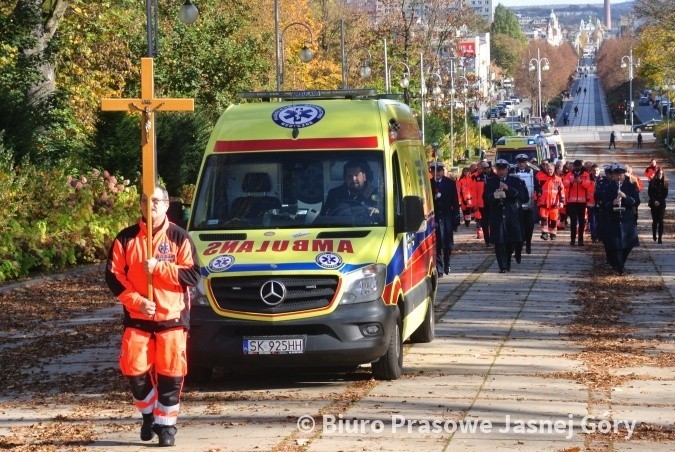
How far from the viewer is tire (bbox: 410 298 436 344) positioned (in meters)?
15.0

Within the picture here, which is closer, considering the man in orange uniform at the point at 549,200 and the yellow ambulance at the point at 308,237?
the yellow ambulance at the point at 308,237

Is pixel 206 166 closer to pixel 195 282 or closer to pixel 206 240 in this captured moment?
pixel 206 240

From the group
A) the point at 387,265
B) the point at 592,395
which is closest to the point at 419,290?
the point at 387,265

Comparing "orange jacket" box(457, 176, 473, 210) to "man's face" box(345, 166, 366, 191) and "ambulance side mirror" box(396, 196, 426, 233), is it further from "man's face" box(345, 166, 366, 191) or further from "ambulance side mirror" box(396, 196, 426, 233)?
"ambulance side mirror" box(396, 196, 426, 233)

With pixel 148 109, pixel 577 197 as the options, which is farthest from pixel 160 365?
pixel 577 197

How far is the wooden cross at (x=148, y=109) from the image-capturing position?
376 inches

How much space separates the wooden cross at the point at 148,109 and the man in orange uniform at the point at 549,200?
23340mm

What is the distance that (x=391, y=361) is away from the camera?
12414 mm

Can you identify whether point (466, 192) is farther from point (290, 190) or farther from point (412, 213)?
point (412, 213)

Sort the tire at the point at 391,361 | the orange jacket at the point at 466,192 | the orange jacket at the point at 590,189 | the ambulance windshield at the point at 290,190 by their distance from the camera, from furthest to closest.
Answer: the orange jacket at the point at 466,192 < the orange jacket at the point at 590,189 < the ambulance windshield at the point at 290,190 < the tire at the point at 391,361

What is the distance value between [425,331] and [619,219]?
33.6ft

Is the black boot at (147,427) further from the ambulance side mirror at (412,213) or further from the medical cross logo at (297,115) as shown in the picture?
the medical cross logo at (297,115)

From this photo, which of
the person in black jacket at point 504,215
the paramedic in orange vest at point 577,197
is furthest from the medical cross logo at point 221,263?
the paramedic in orange vest at point 577,197

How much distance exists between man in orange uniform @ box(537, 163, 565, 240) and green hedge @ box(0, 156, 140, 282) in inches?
374
